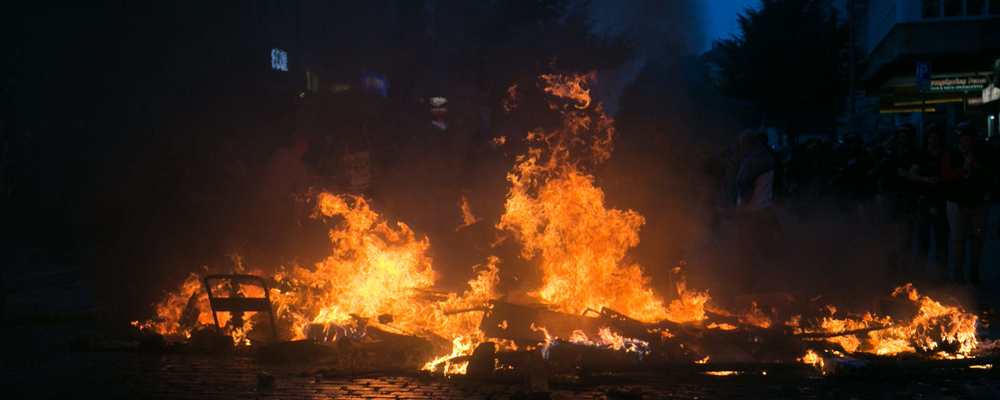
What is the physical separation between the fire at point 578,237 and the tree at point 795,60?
2756cm

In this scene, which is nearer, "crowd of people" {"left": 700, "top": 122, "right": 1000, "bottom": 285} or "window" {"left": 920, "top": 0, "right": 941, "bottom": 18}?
"crowd of people" {"left": 700, "top": 122, "right": 1000, "bottom": 285}

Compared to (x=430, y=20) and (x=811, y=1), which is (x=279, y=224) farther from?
(x=811, y=1)

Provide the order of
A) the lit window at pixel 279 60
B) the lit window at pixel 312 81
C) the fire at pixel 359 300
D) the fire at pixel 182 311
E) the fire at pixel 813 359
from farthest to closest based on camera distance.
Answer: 1. the lit window at pixel 312 81
2. the lit window at pixel 279 60
3. the fire at pixel 182 311
4. the fire at pixel 359 300
5. the fire at pixel 813 359

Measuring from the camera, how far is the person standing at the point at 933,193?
8.09 meters

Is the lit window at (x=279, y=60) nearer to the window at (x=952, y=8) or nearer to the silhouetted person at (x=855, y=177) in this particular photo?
the silhouetted person at (x=855, y=177)

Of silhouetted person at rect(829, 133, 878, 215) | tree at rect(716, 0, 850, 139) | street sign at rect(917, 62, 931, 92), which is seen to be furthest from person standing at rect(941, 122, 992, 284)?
tree at rect(716, 0, 850, 139)

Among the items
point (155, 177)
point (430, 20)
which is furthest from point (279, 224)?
point (430, 20)

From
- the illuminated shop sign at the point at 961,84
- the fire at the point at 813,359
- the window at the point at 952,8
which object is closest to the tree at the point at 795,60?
the window at the point at 952,8

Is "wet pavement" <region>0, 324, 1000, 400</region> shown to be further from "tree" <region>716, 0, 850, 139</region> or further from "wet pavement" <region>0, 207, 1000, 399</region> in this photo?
"tree" <region>716, 0, 850, 139</region>

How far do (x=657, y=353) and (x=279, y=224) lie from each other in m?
4.91

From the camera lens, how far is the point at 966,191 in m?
7.82

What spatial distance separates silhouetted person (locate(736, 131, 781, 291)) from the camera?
7.59 meters

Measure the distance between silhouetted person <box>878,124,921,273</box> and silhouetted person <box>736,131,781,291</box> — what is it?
1.67 meters

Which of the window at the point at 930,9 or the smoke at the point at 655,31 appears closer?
the smoke at the point at 655,31
